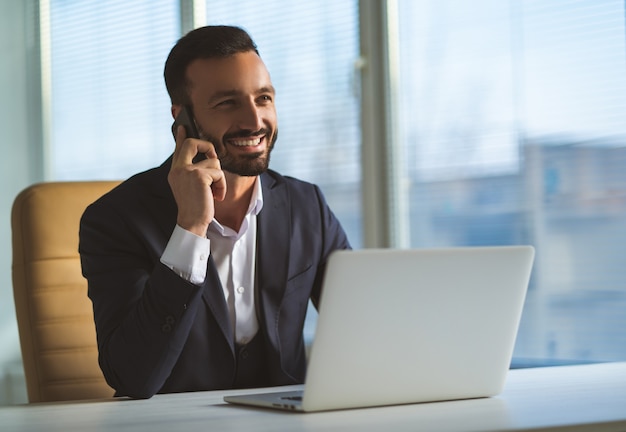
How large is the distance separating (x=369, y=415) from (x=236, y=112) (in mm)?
987

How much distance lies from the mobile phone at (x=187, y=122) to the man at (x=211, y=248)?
0.05 feet

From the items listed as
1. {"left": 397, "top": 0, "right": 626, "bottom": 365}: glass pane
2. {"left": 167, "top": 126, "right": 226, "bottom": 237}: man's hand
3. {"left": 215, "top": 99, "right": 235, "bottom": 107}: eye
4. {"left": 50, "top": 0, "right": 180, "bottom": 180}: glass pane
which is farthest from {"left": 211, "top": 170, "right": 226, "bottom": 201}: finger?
{"left": 50, "top": 0, "right": 180, "bottom": 180}: glass pane

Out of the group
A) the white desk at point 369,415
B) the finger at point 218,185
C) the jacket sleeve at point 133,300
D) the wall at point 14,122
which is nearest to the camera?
the white desk at point 369,415

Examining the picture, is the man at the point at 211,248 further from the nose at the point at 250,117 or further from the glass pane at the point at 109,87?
the glass pane at the point at 109,87

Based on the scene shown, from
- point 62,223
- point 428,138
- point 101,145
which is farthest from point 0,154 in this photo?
point 62,223

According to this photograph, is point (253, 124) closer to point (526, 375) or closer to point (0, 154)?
point (526, 375)

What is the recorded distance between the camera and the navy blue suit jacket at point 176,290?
1.62m

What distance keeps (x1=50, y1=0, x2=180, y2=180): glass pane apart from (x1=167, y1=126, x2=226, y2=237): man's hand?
7.94 feet

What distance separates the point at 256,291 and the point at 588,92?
153 cm

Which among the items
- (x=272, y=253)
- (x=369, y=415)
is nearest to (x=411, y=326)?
(x=369, y=415)

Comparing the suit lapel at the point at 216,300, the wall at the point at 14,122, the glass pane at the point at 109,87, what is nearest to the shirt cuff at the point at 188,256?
the suit lapel at the point at 216,300

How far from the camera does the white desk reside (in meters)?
1.11

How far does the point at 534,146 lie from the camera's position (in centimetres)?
307

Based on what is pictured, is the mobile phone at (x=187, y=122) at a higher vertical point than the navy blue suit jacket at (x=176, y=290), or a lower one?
higher
